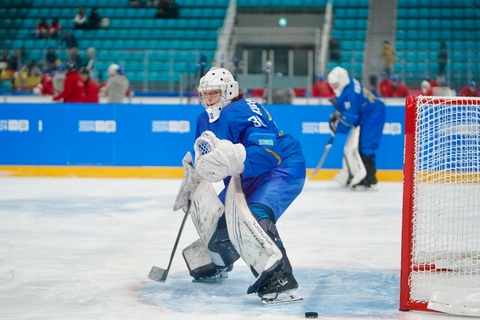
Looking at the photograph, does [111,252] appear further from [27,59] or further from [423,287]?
[27,59]

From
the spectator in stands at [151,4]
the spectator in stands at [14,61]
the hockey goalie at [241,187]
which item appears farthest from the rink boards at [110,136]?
the spectator in stands at [151,4]

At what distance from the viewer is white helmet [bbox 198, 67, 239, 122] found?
466 cm

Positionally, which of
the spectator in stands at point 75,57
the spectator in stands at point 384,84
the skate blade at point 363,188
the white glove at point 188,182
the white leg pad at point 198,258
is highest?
the spectator in stands at point 75,57

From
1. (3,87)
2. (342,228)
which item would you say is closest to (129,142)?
(3,87)

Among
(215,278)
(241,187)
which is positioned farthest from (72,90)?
(241,187)

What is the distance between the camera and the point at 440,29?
1873 cm

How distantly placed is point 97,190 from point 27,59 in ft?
17.8

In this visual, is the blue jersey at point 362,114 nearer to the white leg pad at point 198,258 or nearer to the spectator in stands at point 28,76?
the white leg pad at point 198,258

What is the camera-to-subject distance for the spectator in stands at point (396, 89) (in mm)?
12562

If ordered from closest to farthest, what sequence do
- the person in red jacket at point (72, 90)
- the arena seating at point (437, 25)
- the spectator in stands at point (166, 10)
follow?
the person in red jacket at point (72, 90) < the arena seating at point (437, 25) < the spectator in stands at point (166, 10)

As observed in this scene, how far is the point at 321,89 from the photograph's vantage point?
42.0ft

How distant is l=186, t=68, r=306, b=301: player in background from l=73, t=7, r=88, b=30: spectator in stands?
15.2 m

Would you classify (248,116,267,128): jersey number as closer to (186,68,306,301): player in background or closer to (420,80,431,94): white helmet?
(186,68,306,301): player in background

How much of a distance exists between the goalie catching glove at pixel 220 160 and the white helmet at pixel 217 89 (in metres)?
0.34
